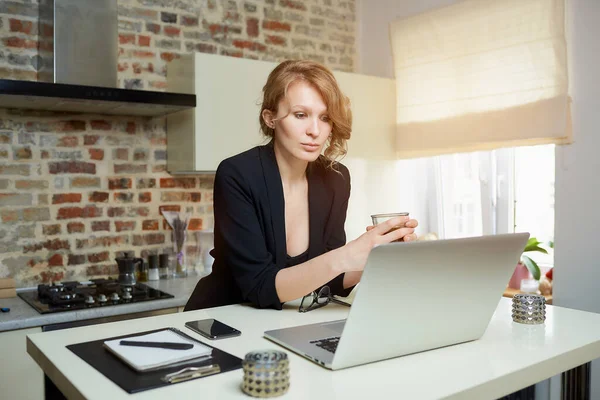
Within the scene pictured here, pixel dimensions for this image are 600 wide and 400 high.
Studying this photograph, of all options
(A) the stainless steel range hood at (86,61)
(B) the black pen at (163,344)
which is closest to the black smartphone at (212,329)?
(B) the black pen at (163,344)

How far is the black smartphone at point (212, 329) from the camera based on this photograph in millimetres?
1336

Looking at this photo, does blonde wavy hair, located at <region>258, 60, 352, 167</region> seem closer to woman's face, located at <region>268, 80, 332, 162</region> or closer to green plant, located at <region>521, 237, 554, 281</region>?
woman's face, located at <region>268, 80, 332, 162</region>

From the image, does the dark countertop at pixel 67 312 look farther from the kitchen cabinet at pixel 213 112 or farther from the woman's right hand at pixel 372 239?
the woman's right hand at pixel 372 239

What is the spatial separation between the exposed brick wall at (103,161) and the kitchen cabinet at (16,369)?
64cm

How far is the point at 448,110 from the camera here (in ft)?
11.6

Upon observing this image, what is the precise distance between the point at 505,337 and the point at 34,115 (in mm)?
2481

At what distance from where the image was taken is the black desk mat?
1020 millimetres

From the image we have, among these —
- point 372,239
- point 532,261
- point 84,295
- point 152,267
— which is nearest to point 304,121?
point 372,239

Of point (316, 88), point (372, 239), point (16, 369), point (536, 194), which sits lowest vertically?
point (16, 369)

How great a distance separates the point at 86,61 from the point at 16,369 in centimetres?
143

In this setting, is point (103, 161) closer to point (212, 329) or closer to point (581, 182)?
point (212, 329)

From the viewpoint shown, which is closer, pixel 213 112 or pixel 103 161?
pixel 213 112

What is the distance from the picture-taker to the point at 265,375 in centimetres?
96

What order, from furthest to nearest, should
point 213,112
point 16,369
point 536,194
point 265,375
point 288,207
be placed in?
1. point 536,194
2. point 213,112
3. point 16,369
4. point 288,207
5. point 265,375
